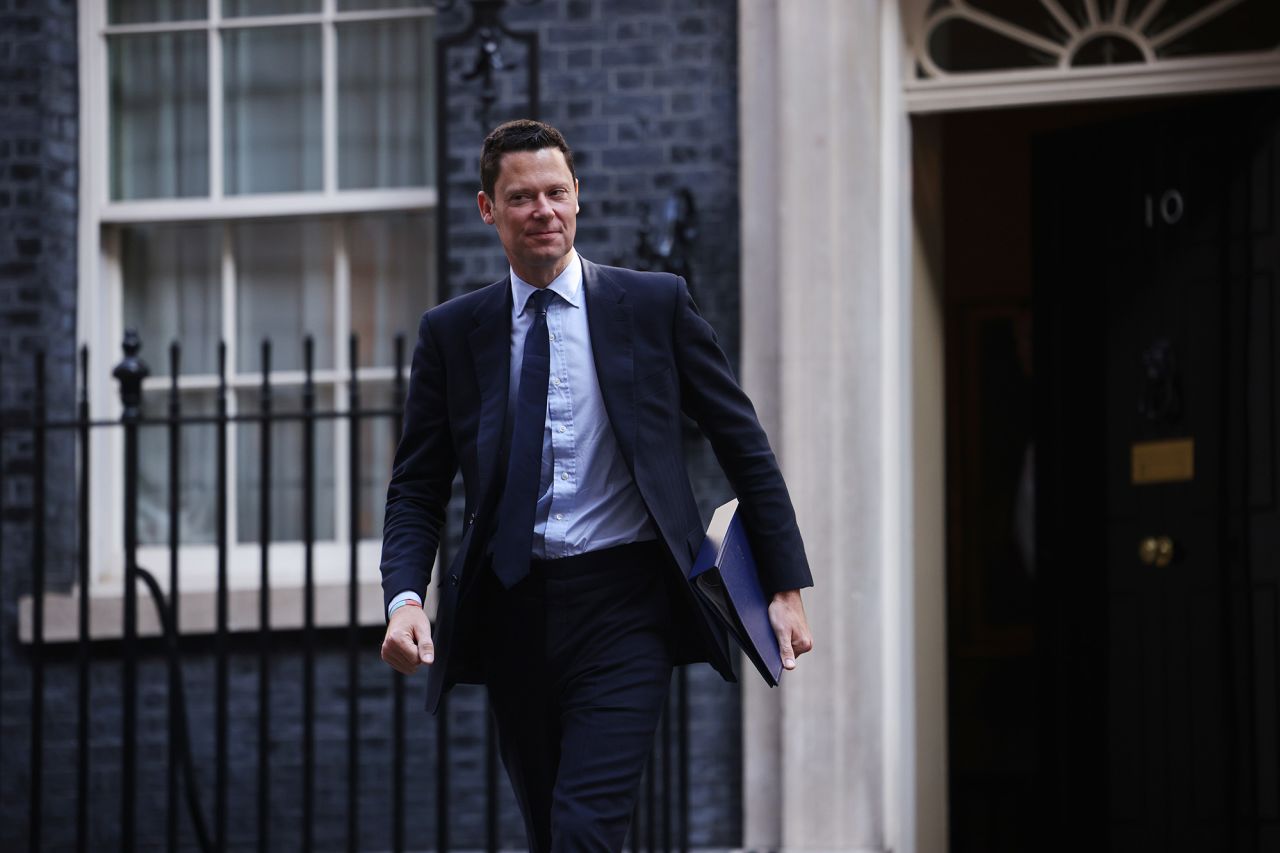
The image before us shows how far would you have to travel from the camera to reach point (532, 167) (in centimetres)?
342

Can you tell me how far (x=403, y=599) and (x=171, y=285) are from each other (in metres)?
3.90

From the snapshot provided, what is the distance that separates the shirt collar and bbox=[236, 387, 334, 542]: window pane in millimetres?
3334

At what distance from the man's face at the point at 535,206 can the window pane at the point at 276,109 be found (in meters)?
3.60

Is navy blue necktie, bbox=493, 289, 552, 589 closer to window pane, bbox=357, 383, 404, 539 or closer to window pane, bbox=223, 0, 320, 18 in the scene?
window pane, bbox=357, 383, 404, 539

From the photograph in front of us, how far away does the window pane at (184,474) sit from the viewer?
688cm

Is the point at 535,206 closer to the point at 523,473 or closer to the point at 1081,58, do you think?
the point at 523,473

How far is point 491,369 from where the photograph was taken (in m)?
3.57

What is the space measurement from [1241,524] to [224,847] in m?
3.35

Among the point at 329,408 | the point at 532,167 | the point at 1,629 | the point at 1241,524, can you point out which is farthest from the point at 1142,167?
the point at 1,629

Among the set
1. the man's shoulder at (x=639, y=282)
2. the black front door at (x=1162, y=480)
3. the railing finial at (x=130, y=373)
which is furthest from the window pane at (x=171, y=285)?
the man's shoulder at (x=639, y=282)

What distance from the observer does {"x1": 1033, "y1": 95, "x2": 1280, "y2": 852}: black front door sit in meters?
6.09

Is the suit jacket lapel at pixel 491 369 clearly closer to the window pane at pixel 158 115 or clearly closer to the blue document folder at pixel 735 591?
the blue document folder at pixel 735 591

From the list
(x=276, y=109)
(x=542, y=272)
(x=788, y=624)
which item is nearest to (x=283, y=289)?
(x=276, y=109)

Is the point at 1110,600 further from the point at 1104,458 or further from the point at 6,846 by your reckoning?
the point at 6,846
